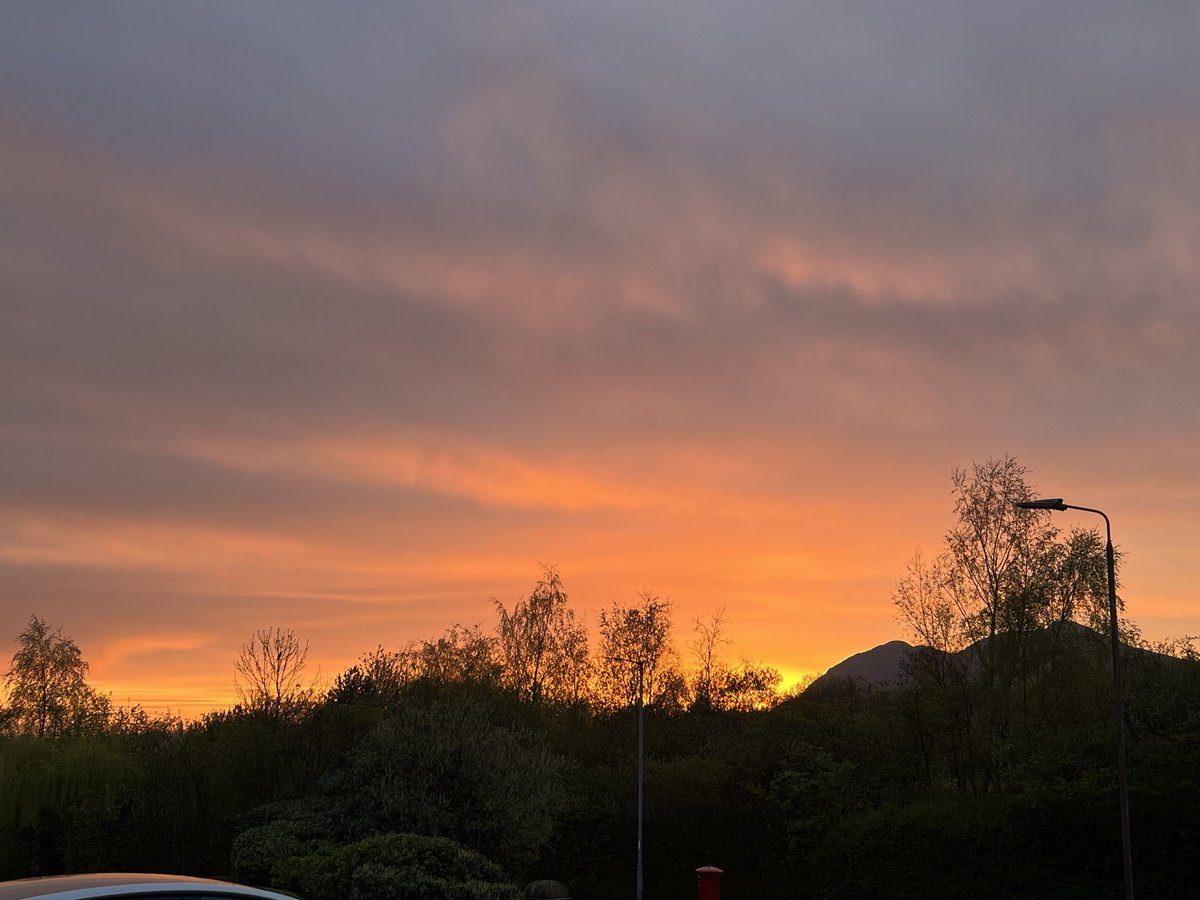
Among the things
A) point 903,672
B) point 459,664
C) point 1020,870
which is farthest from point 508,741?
point 459,664

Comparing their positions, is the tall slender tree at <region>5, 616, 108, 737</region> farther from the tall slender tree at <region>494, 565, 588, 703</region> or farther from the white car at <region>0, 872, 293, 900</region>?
the white car at <region>0, 872, 293, 900</region>

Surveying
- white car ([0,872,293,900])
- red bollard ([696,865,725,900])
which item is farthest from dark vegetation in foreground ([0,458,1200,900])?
white car ([0,872,293,900])

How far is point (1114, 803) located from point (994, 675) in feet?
39.7

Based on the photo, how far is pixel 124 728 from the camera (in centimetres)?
4766

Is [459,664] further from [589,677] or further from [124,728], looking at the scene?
[124,728]

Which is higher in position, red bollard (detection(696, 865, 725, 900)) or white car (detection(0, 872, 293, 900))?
white car (detection(0, 872, 293, 900))

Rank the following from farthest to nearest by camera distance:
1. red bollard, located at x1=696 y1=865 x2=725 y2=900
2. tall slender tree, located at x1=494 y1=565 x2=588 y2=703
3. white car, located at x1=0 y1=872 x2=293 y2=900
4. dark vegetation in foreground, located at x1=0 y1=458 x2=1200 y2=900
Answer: tall slender tree, located at x1=494 y1=565 x2=588 y2=703
dark vegetation in foreground, located at x1=0 y1=458 x2=1200 y2=900
red bollard, located at x1=696 y1=865 x2=725 y2=900
white car, located at x1=0 y1=872 x2=293 y2=900

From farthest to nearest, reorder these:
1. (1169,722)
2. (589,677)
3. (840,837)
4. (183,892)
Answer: (589,677)
(840,837)
(1169,722)
(183,892)

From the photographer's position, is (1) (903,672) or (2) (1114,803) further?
(1) (903,672)

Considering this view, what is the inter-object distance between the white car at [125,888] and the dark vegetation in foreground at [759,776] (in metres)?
18.3

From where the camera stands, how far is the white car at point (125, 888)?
Result: 6277 mm

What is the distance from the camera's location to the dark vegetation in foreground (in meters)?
29.1

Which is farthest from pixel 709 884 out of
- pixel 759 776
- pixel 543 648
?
pixel 543 648

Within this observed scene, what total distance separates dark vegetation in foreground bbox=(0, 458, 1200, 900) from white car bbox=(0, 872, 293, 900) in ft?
60.2
